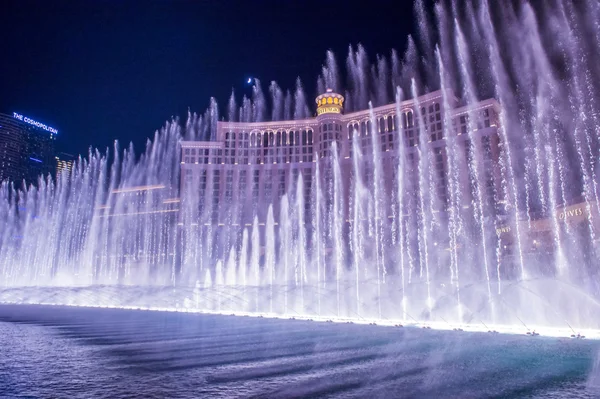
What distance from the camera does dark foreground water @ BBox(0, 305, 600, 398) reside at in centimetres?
667

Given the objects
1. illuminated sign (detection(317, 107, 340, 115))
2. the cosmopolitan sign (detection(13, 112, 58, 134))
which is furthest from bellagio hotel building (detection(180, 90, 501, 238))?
the cosmopolitan sign (detection(13, 112, 58, 134))

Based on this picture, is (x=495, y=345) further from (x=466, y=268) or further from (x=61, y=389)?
(x=466, y=268)

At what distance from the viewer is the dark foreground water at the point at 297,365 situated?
6.67 metres

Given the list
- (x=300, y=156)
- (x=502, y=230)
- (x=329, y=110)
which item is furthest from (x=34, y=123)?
(x=502, y=230)

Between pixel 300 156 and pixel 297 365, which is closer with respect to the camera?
pixel 297 365

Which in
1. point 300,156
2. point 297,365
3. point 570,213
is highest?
point 300,156

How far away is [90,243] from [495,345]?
53552mm

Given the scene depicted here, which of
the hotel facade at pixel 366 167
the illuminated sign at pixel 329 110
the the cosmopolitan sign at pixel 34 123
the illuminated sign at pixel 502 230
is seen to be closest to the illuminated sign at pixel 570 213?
the hotel facade at pixel 366 167

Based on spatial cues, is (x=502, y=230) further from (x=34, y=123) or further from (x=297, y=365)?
(x=34, y=123)

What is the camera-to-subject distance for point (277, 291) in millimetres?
28078

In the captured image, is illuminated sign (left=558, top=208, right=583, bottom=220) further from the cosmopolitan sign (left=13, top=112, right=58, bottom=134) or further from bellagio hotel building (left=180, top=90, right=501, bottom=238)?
the cosmopolitan sign (left=13, top=112, right=58, bottom=134)

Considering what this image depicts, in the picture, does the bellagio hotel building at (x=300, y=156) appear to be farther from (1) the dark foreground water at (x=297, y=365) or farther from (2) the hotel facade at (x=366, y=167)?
(1) the dark foreground water at (x=297, y=365)

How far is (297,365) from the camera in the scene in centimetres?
875

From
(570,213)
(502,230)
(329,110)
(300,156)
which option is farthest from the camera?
(300,156)
